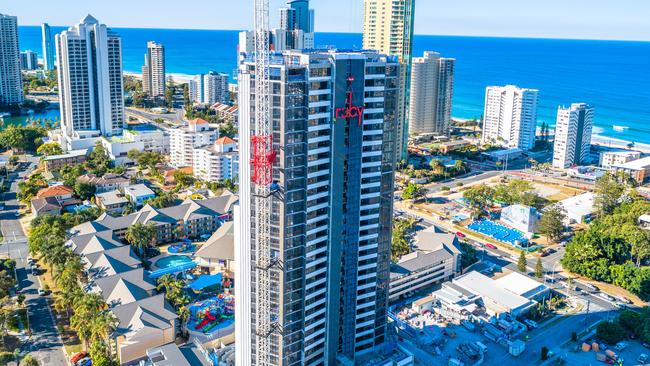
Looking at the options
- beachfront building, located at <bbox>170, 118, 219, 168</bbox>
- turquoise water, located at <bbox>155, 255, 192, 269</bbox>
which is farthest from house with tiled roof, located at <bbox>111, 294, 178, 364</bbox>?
beachfront building, located at <bbox>170, 118, 219, 168</bbox>

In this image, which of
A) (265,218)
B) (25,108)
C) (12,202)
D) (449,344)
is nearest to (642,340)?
(449,344)

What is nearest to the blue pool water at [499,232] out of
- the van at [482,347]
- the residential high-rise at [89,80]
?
the van at [482,347]

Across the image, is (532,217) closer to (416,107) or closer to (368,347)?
(368,347)

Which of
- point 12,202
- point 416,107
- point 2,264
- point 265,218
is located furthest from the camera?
point 416,107

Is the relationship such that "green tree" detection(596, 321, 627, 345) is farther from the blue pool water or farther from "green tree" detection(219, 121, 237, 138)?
"green tree" detection(219, 121, 237, 138)

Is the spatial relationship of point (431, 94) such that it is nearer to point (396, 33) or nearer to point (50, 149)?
point (396, 33)

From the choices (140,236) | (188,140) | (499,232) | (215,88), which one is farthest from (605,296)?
(215,88)

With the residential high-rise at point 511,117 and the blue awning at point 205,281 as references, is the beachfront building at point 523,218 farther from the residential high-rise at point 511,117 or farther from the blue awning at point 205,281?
the residential high-rise at point 511,117
